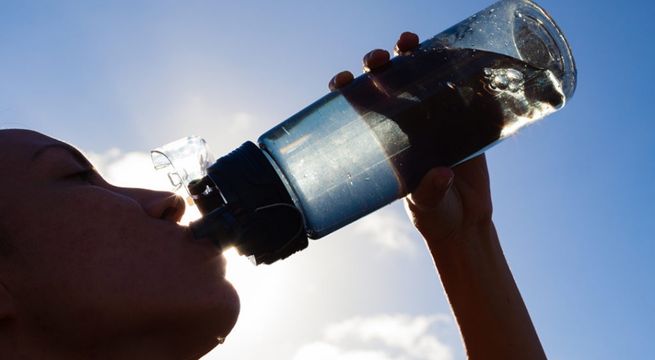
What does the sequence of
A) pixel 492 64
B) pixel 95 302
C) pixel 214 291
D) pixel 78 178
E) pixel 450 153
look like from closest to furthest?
pixel 95 302
pixel 214 291
pixel 78 178
pixel 450 153
pixel 492 64

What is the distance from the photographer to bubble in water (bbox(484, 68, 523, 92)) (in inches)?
73.4

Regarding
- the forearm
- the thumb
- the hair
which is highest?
the hair

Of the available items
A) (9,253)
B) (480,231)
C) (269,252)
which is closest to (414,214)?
(480,231)

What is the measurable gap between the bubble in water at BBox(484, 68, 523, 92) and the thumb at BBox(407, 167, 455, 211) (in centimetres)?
39

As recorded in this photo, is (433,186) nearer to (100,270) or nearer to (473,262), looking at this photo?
(473,262)

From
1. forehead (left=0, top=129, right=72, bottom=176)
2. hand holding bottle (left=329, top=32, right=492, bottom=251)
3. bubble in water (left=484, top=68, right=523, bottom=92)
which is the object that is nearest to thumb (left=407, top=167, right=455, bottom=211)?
hand holding bottle (left=329, top=32, right=492, bottom=251)

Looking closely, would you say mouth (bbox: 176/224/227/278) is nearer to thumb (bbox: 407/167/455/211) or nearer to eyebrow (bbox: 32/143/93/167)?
eyebrow (bbox: 32/143/93/167)

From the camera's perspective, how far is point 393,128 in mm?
1775

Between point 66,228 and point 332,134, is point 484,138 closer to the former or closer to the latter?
point 332,134

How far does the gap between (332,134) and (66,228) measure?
82 cm

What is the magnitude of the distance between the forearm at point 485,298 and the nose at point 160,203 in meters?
0.96

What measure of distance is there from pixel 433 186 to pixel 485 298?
610mm

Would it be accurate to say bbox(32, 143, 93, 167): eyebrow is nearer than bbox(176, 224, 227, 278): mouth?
No

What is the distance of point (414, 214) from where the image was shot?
2.05m
